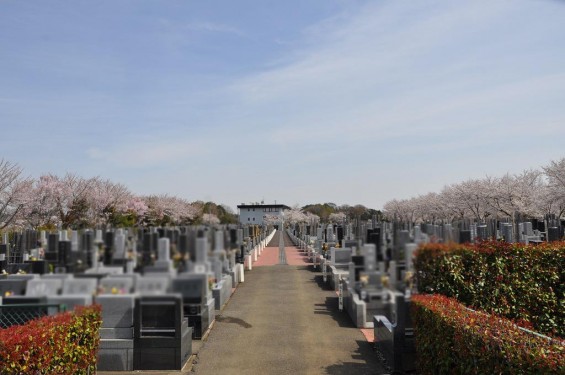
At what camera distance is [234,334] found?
1477cm

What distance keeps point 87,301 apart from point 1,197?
39974 mm

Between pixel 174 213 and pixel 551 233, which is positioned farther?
pixel 551 233

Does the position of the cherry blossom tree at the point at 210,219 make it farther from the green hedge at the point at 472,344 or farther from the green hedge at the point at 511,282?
the green hedge at the point at 511,282

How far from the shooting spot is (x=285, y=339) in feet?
46.9

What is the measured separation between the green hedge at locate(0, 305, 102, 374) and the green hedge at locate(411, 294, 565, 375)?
5713 mm

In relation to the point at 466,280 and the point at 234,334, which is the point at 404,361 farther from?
the point at 234,334

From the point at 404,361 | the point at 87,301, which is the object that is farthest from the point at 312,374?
the point at 87,301

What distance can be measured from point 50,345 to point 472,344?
6.86m

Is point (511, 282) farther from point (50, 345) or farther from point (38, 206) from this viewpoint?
point (38, 206)

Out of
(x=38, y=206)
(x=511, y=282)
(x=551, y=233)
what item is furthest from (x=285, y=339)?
(x=38, y=206)

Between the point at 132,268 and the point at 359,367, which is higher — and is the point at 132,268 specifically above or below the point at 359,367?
above

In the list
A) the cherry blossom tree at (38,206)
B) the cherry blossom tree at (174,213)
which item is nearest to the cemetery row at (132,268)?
the cherry blossom tree at (174,213)

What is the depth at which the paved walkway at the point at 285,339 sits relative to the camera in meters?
11.8

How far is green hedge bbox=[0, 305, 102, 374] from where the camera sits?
23.7ft
